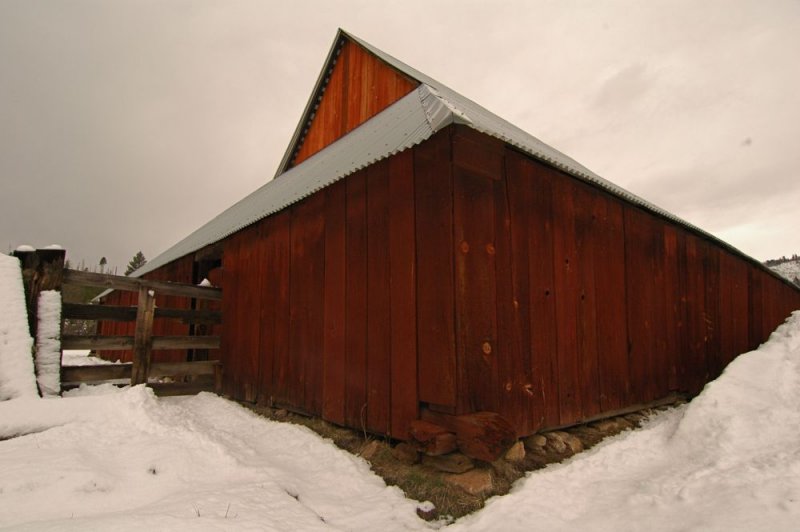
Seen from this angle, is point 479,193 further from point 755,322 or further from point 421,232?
point 755,322

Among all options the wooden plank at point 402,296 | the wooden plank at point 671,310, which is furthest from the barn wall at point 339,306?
the wooden plank at point 671,310

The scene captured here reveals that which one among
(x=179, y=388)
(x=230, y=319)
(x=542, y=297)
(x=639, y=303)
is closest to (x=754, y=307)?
(x=639, y=303)

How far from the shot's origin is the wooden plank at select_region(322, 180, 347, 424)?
5098 mm

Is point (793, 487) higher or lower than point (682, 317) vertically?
lower

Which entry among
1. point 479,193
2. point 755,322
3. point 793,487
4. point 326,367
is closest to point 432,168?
point 479,193

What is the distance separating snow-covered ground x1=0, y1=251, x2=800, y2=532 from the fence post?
1756 millimetres

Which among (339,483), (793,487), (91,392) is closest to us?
(793,487)

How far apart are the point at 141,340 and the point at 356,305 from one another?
3.89 metres

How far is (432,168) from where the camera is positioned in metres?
4.24

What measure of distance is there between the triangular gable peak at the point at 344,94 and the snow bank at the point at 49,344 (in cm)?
552

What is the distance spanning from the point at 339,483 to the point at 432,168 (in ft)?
9.73

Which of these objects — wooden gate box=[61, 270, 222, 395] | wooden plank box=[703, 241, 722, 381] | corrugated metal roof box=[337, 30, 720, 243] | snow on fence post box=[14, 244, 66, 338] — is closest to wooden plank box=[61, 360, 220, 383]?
wooden gate box=[61, 270, 222, 395]

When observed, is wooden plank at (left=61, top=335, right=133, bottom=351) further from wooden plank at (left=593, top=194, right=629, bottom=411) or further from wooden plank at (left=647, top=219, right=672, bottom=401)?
wooden plank at (left=647, top=219, right=672, bottom=401)

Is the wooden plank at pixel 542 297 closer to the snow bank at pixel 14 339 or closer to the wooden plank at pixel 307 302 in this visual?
the wooden plank at pixel 307 302
